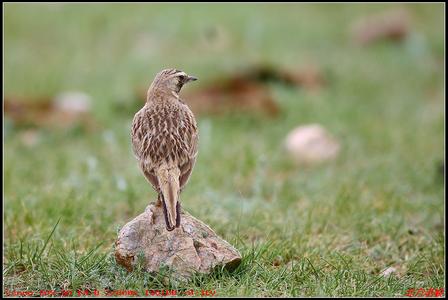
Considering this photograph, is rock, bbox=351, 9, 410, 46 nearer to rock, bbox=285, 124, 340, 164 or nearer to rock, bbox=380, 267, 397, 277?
rock, bbox=285, 124, 340, 164

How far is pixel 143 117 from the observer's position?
4953 millimetres

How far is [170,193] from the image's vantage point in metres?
4.50

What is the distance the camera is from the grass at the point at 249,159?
4.92 metres

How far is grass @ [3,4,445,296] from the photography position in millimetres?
4918

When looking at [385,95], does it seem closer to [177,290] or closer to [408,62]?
[408,62]

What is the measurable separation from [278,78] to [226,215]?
5.77 meters

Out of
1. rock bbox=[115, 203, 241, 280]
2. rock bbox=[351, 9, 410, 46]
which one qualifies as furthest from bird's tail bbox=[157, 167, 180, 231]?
rock bbox=[351, 9, 410, 46]

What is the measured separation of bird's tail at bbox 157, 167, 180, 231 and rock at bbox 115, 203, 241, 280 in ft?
0.62

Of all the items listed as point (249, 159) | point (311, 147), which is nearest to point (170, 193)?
point (249, 159)

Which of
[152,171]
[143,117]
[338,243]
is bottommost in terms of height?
[338,243]

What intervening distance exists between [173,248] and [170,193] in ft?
1.06

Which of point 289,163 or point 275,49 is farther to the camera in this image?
point 275,49

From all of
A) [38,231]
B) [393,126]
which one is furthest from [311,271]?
[393,126]

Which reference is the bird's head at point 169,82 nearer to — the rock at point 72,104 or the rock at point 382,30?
the rock at point 72,104
